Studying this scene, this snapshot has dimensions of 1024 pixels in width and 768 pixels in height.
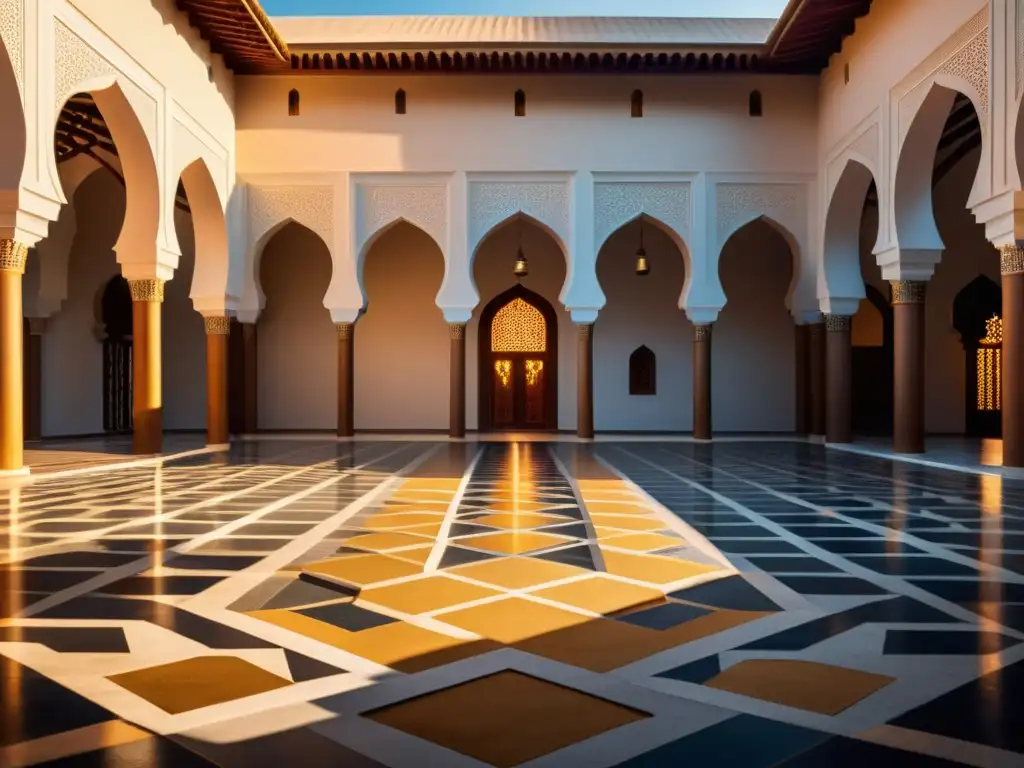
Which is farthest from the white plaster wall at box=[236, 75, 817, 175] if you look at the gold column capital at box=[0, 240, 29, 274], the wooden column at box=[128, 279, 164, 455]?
the gold column capital at box=[0, 240, 29, 274]

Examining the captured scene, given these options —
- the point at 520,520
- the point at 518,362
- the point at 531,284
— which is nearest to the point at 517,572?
the point at 520,520

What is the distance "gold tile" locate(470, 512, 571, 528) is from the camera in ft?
18.5

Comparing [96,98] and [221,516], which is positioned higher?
[96,98]

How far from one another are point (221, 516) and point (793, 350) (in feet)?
44.9

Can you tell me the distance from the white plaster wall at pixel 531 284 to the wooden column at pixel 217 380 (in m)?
5.17

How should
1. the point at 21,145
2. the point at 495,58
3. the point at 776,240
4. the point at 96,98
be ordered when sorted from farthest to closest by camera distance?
1. the point at 776,240
2. the point at 495,58
3. the point at 96,98
4. the point at 21,145

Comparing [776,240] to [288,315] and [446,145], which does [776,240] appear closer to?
[446,145]

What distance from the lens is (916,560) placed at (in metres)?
4.39

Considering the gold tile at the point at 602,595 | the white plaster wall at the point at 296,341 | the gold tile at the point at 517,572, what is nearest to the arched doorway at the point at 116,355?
the white plaster wall at the point at 296,341

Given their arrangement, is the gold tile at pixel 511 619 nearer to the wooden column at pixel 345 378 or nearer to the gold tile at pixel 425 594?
the gold tile at pixel 425 594

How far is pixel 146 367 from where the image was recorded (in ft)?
36.6

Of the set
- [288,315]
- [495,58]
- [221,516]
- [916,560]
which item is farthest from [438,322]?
[916,560]

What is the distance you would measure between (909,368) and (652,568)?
838 centimetres

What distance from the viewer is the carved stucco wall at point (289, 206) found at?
47.5 ft
